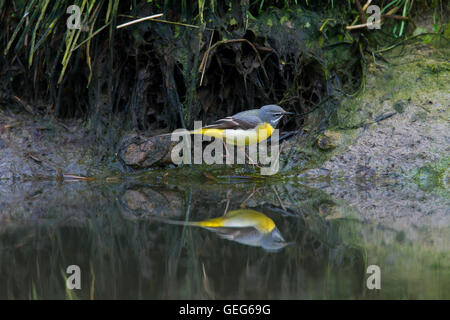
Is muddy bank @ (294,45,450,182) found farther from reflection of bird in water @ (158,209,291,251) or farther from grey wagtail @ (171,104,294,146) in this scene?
reflection of bird in water @ (158,209,291,251)

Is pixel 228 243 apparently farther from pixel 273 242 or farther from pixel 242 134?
pixel 242 134

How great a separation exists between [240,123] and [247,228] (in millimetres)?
2678

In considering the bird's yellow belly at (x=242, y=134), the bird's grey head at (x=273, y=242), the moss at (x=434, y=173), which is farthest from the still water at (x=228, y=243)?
the bird's yellow belly at (x=242, y=134)

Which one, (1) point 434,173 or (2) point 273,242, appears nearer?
(2) point 273,242

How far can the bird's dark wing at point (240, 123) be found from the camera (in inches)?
249

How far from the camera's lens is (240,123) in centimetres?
638

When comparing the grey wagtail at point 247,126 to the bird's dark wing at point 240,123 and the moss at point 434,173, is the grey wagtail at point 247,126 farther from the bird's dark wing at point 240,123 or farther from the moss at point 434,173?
the moss at point 434,173

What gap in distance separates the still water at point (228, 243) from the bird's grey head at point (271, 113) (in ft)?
3.76

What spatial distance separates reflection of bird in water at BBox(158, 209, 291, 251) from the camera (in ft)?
11.4

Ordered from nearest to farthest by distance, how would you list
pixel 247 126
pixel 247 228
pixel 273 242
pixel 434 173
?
1. pixel 273 242
2. pixel 247 228
3. pixel 434 173
4. pixel 247 126

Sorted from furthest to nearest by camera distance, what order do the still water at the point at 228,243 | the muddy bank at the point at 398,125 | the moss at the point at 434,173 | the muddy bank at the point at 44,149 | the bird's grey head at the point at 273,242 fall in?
the muddy bank at the point at 44,149
the muddy bank at the point at 398,125
the moss at the point at 434,173
the bird's grey head at the point at 273,242
the still water at the point at 228,243

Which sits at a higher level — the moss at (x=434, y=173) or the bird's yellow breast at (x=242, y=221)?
the moss at (x=434, y=173)

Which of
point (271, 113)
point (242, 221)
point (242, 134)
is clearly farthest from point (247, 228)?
point (271, 113)

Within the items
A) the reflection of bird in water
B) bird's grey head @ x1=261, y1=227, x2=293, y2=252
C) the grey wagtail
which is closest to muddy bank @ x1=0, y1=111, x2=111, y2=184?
the grey wagtail
